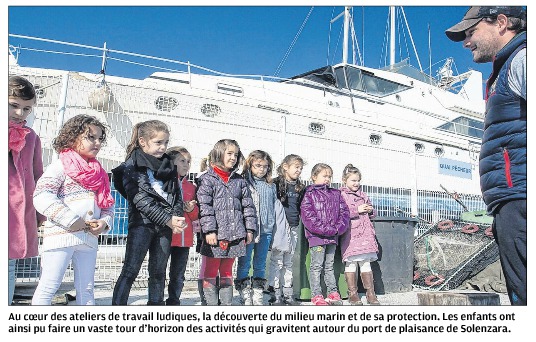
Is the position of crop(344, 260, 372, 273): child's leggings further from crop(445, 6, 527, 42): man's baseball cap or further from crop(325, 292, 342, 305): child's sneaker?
crop(445, 6, 527, 42): man's baseball cap

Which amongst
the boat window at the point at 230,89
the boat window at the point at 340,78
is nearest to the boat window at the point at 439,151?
the boat window at the point at 340,78

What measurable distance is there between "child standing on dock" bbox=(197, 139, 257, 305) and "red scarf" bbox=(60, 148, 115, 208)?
89 cm

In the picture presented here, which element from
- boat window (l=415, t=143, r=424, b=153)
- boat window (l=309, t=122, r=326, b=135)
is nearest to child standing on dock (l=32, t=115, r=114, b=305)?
boat window (l=309, t=122, r=326, b=135)

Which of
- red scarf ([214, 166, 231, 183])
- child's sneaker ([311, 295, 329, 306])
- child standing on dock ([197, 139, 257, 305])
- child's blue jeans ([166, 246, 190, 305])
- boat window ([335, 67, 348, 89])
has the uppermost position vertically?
boat window ([335, 67, 348, 89])

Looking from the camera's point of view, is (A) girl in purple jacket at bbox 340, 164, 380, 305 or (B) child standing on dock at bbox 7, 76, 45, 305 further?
(A) girl in purple jacket at bbox 340, 164, 380, 305

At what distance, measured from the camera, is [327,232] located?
4.60m

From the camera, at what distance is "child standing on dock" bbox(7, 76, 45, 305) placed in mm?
2850

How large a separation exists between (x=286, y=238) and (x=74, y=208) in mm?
2161

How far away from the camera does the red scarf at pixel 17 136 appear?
9.52ft

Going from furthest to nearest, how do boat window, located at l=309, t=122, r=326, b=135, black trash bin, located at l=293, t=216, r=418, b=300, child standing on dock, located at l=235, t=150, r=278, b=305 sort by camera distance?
boat window, located at l=309, t=122, r=326, b=135 → black trash bin, located at l=293, t=216, r=418, b=300 → child standing on dock, located at l=235, t=150, r=278, b=305
